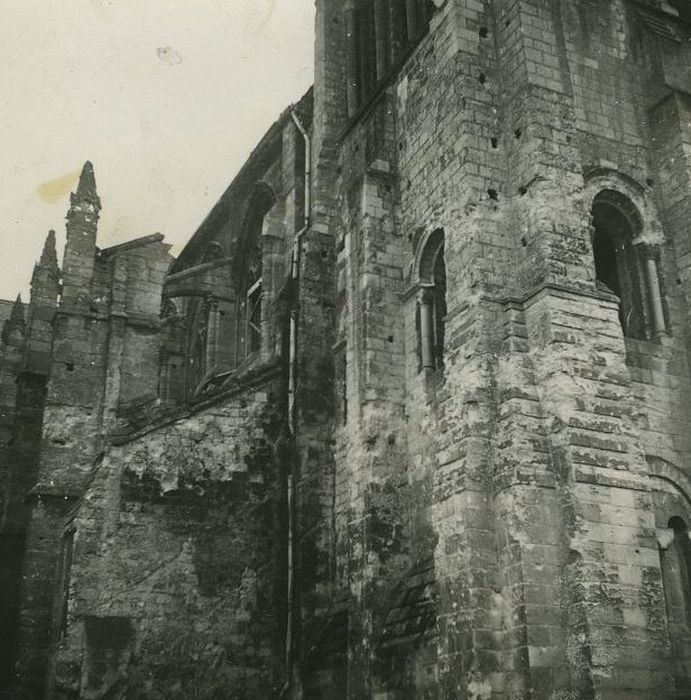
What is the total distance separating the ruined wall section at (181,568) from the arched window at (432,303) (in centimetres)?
300

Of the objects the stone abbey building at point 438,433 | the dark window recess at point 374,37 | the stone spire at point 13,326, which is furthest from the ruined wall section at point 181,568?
the stone spire at point 13,326

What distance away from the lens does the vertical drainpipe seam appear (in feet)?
42.1

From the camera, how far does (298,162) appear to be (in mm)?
17016

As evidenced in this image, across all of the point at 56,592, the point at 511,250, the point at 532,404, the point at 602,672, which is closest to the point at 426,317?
the point at 511,250

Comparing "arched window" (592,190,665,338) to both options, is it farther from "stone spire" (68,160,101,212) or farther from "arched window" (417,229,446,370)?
"stone spire" (68,160,101,212)

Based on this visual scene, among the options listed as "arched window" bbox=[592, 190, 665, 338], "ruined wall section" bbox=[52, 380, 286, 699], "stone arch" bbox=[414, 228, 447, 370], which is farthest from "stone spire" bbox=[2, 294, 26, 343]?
"arched window" bbox=[592, 190, 665, 338]

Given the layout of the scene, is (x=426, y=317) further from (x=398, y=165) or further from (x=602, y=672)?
(x=602, y=672)

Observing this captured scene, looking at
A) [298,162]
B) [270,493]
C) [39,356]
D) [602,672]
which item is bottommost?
[602,672]

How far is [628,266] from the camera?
40.0 feet

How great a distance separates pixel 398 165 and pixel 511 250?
344 centimetres

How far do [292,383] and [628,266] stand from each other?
5276 mm

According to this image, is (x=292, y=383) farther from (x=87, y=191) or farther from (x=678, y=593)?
(x=87, y=191)

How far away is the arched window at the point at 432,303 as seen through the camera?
41.1 ft

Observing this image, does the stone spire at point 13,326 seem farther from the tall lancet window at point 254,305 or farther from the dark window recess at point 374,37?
the dark window recess at point 374,37
